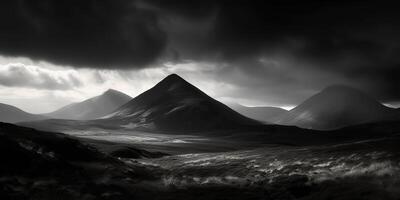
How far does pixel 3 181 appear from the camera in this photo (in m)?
20.1

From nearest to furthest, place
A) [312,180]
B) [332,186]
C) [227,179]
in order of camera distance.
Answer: [332,186] → [312,180] → [227,179]

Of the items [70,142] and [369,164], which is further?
[70,142]

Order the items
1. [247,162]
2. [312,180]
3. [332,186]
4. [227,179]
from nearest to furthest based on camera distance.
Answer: [332,186] → [312,180] → [227,179] → [247,162]

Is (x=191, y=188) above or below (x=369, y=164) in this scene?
below

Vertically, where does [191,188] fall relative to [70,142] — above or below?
below

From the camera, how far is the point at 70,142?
26.2m

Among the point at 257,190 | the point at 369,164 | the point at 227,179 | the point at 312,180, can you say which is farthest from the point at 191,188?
the point at 369,164

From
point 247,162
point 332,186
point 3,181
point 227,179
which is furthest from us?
point 247,162

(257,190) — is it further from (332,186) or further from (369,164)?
(369,164)

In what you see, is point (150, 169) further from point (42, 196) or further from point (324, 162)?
point (324, 162)

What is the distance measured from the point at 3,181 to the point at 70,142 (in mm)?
6406

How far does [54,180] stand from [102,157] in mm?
4850

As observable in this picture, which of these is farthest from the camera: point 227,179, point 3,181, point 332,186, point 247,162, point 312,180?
point 247,162

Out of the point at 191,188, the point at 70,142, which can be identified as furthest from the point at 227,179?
the point at 70,142
